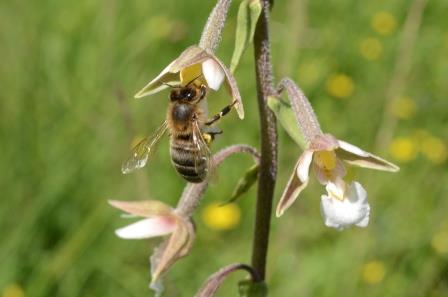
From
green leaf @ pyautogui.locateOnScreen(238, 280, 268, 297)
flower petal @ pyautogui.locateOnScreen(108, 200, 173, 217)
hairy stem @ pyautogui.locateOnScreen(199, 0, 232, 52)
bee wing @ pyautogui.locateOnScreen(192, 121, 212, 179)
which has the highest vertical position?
hairy stem @ pyautogui.locateOnScreen(199, 0, 232, 52)

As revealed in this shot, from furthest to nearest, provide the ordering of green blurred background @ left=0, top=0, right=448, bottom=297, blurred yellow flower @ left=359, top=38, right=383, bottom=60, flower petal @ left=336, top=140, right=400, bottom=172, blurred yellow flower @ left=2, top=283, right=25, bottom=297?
blurred yellow flower @ left=359, top=38, right=383, bottom=60 < green blurred background @ left=0, top=0, right=448, bottom=297 < blurred yellow flower @ left=2, top=283, right=25, bottom=297 < flower petal @ left=336, top=140, right=400, bottom=172

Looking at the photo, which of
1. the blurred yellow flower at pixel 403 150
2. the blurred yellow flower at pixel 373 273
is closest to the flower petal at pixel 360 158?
the blurred yellow flower at pixel 373 273

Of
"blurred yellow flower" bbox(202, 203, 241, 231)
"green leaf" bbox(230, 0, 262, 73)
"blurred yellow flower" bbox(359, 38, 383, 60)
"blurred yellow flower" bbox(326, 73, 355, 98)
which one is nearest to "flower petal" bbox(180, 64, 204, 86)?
"green leaf" bbox(230, 0, 262, 73)

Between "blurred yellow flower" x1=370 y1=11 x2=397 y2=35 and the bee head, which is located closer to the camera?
the bee head

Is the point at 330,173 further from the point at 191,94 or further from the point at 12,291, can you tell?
the point at 12,291

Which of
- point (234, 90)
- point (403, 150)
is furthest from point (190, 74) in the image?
point (403, 150)

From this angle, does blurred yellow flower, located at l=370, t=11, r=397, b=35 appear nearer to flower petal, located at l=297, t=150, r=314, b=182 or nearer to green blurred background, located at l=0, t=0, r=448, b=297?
green blurred background, located at l=0, t=0, r=448, b=297
